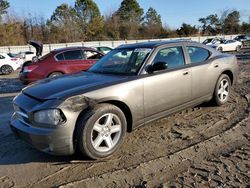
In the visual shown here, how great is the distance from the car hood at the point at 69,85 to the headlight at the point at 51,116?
23 centimetres

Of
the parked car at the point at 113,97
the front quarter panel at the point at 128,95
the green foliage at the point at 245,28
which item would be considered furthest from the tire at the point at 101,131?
the green foliage at the point at 245,28

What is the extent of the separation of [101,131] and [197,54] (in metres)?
2.79

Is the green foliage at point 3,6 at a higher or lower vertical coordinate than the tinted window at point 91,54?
higher

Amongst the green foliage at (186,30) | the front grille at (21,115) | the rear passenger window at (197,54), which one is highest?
the green foliage at (186,30)

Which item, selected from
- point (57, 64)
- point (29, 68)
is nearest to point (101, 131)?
point (57, 64)

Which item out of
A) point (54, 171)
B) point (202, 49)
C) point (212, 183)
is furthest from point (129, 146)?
point (202, 49)

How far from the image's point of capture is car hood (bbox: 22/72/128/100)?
3.72 m

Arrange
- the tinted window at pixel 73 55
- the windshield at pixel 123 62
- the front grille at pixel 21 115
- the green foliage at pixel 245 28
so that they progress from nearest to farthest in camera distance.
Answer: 1. the front grille at pixel 21 115
2. the windshield at pixel 123 62
3. the tinted window at pixel 73 55
4. the green foliage at pixel 245 28

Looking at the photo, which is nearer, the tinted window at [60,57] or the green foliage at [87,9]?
the tinted window at [60,57]

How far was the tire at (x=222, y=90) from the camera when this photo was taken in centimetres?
584

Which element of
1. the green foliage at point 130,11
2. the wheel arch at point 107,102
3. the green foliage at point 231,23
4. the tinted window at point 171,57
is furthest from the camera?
the green foliage at point 231,23

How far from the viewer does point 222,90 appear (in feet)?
19.8

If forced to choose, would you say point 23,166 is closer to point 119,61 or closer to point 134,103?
point 134,103

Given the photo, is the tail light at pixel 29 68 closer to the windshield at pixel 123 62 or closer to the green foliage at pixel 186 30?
the windshield at pixel 123 62
